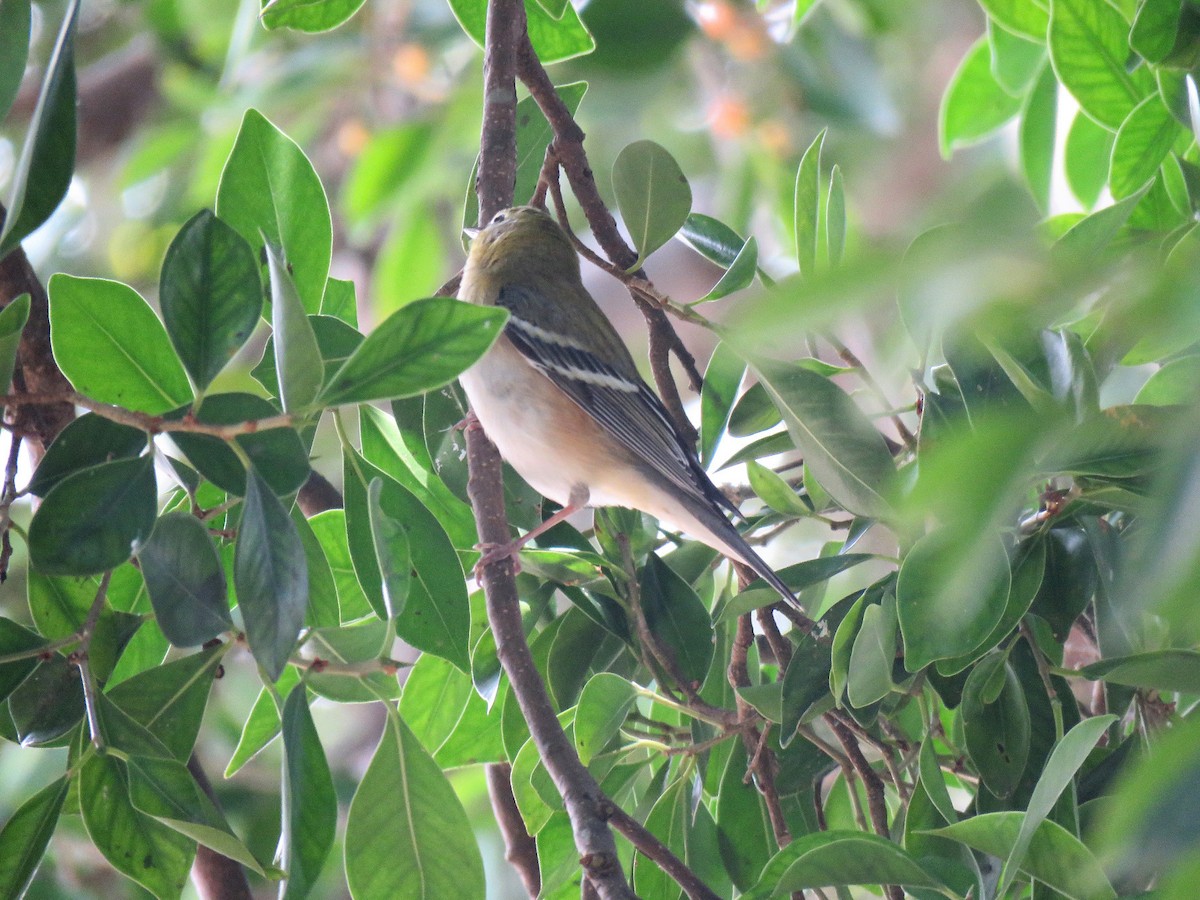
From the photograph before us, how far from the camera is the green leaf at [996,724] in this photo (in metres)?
1.72

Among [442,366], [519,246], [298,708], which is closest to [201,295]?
[442,366]

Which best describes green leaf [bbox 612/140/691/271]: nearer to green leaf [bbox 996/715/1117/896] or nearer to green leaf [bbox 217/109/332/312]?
green leaf [bbox 217/109/332/312]

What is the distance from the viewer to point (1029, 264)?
0.47m

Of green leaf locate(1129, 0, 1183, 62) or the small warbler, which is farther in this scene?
the small warbler

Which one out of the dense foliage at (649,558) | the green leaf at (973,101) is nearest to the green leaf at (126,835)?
the dense foliage at (649,558)

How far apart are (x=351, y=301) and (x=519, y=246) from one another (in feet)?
4.88

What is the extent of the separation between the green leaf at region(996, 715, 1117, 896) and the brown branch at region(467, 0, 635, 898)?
482 millimetres

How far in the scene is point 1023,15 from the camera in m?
2.54

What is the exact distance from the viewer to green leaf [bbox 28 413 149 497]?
1.49 metres

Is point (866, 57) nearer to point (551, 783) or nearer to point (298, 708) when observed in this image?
point (551, 783)

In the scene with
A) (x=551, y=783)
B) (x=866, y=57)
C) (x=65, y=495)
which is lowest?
(x=551, y=783)

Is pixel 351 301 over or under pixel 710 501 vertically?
over

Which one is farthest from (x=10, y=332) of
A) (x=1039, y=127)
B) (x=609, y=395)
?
(x=1039, y=127)

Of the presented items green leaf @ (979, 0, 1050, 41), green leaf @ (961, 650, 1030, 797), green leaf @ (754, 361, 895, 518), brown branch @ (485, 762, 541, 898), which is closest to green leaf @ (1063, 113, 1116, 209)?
green leaf @ (979, 0, 1050, 41)
